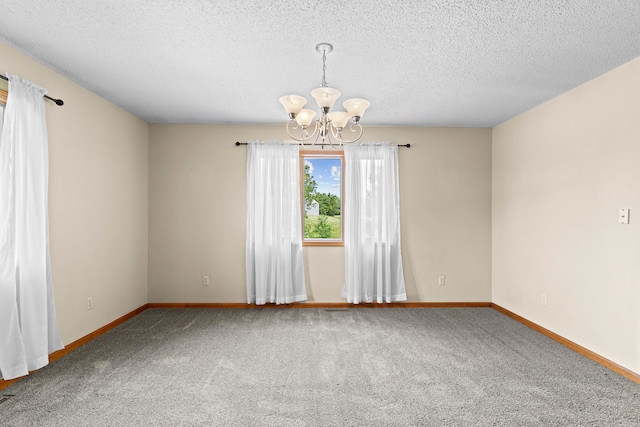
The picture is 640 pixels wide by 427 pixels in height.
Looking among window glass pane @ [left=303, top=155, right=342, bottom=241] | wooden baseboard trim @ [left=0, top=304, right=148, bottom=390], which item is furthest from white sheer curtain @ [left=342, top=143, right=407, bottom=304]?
wooden baseboard trim @ [left=0, top=304, right=148, bottom=390]

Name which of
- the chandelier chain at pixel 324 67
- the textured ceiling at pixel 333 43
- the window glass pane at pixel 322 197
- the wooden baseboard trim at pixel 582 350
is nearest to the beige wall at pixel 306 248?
the window glass pane at pixel 322 197

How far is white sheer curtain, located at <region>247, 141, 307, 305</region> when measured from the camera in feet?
15.2

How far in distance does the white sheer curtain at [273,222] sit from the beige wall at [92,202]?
1.38 meters

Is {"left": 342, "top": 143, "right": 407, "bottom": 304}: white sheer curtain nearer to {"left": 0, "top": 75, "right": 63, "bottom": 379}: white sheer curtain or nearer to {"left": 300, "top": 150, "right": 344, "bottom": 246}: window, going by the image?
{"left": 300, "top": 150, "right": 344, "bottom": 246}: window

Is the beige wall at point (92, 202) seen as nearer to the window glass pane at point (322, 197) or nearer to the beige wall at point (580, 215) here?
the window glass pane at point (322, 197)

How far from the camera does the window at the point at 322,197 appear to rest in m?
4.90

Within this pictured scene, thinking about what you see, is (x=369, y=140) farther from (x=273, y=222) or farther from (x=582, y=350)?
(x=582, y=350)

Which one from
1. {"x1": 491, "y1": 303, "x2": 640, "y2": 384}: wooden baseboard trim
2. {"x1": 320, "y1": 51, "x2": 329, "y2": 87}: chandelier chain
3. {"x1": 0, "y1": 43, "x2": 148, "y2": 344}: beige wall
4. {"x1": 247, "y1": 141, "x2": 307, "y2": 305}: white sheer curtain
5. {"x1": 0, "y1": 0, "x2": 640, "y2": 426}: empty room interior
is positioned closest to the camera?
{"x1": 0, "y1": 0, "x2": 640, "y2": 426}: empty room interior

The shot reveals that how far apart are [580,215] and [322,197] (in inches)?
113

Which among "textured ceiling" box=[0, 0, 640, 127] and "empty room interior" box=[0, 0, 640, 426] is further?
"empty room interior" box=[0, 0, 640, 426]

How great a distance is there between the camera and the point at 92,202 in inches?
141

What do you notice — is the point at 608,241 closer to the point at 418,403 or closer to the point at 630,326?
the point at 630,326

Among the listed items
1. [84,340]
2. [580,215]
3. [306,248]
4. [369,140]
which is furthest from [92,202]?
[580,215]

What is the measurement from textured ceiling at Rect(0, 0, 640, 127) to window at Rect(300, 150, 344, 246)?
4.11 feet
